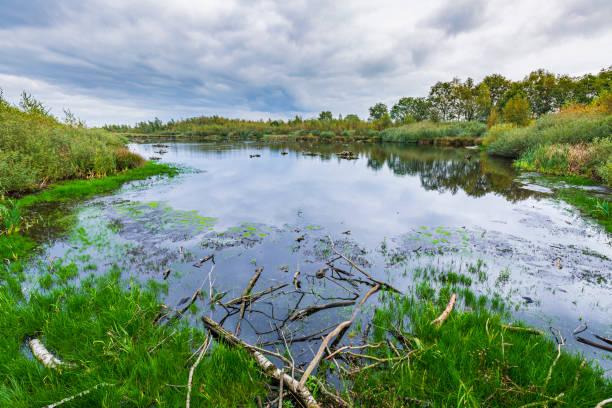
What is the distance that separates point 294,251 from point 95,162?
1720cm

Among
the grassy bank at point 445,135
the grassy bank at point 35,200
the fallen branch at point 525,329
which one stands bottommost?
the fallen branch at point 525,329

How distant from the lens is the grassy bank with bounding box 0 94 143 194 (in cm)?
1135

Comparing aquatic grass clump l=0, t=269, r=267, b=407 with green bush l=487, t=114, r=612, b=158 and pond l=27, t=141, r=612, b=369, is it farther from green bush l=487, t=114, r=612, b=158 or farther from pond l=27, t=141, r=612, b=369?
green bush l=487, t=114, r=612, b=158

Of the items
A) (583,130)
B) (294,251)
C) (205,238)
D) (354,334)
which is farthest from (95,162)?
(583,130)

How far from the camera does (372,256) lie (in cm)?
684

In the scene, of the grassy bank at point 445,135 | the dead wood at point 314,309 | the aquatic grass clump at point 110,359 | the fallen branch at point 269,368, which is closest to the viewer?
the fallen branch at point 269,368

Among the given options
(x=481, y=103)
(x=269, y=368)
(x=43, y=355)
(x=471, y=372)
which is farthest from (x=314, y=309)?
(x=481, y=103)

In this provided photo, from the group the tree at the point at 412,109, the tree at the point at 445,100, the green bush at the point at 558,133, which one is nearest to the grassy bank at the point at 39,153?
the green bush at the point at 558,133

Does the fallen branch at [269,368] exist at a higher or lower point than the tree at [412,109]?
lower

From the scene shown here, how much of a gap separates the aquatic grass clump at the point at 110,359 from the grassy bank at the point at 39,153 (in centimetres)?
1061

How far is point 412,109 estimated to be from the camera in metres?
96.7

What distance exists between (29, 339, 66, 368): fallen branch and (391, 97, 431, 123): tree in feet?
300

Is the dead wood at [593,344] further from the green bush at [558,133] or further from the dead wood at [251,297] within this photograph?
the green bush at [558,133]

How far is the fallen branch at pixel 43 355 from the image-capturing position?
2.95 m
